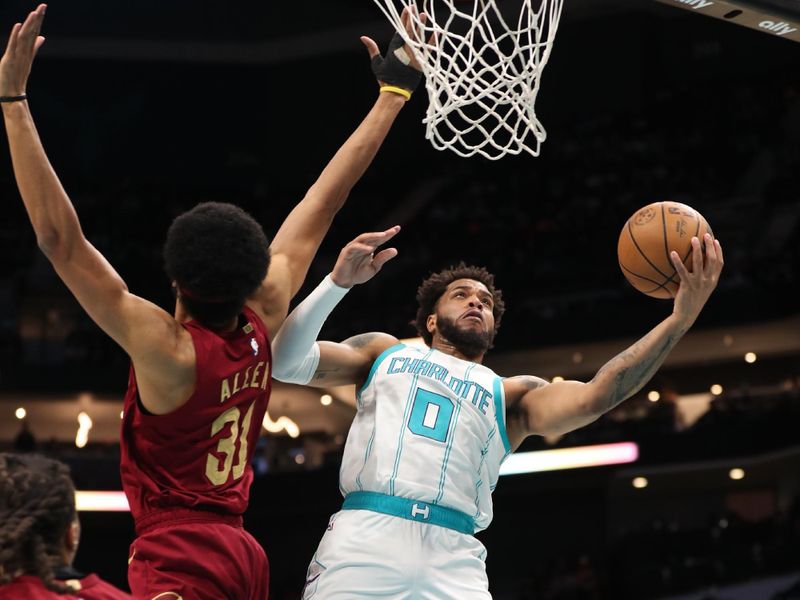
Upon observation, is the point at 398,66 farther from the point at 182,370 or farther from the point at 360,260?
the point at 182,370

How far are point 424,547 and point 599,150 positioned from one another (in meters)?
16.7

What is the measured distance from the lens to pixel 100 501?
1471 cm

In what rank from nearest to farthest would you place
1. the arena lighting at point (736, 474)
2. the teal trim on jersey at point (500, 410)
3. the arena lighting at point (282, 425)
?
the teal trim on jersey at point (500, 410)
the arena lighting at point (736, 474)
the arena lighting at point (282, 425)

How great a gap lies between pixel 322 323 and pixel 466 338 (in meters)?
0.90

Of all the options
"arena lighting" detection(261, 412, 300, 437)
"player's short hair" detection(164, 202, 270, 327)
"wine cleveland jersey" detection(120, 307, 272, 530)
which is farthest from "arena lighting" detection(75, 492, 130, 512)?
"player's short hair" detection(164, 202, 270, 327)

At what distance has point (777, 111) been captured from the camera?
19.9 m

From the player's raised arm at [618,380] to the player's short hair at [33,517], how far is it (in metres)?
2.23

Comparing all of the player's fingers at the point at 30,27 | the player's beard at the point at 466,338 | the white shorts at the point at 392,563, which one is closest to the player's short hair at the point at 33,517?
the player's fingers at the point at 30,27

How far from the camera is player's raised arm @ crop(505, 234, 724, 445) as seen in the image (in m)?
4.08

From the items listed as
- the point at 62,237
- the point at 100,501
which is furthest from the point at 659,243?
the point at 100,501

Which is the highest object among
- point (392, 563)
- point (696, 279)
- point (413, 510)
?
point (696, 279)

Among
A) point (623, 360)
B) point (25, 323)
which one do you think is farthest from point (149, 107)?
point (623, 360)

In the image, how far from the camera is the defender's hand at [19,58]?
119 inches

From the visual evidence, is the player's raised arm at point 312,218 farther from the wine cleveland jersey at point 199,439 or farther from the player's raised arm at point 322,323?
the wine cleveland jersey at point 199,439
